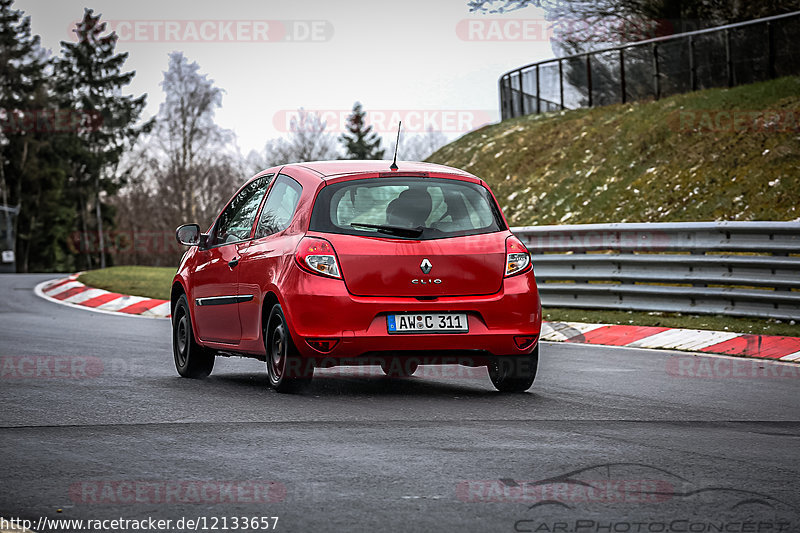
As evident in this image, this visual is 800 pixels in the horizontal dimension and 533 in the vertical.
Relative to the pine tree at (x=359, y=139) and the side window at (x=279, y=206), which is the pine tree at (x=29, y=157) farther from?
the side window at (x=279, y=206)

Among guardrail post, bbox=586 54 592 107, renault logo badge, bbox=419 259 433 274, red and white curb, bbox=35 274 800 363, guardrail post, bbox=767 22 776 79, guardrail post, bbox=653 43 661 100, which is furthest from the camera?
guardrail post, bbox=586 54 592 107

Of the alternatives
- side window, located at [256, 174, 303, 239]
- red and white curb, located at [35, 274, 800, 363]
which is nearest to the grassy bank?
red and white curb, located at [35, 274, 800, 363]

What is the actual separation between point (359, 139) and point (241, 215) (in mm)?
77819

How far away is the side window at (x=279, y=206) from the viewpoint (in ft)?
28.4

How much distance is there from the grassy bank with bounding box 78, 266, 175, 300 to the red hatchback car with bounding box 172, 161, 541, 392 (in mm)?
11337

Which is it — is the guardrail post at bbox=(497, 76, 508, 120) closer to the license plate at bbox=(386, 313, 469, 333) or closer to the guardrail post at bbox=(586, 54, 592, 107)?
the guardrail post at bbox=(586, 54, 592, 107)

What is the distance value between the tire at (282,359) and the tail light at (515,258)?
1579 millimetres

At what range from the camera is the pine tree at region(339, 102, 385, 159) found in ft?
283

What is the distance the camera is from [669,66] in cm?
2645

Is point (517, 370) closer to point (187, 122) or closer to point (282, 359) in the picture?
point (282, 359)

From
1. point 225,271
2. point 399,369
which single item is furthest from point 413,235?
point 399,369

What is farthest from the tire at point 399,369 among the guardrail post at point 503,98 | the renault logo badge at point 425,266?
the guardrail post at point 503,98

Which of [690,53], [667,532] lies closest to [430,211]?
[667,532]

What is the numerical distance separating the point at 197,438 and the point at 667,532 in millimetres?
2945
